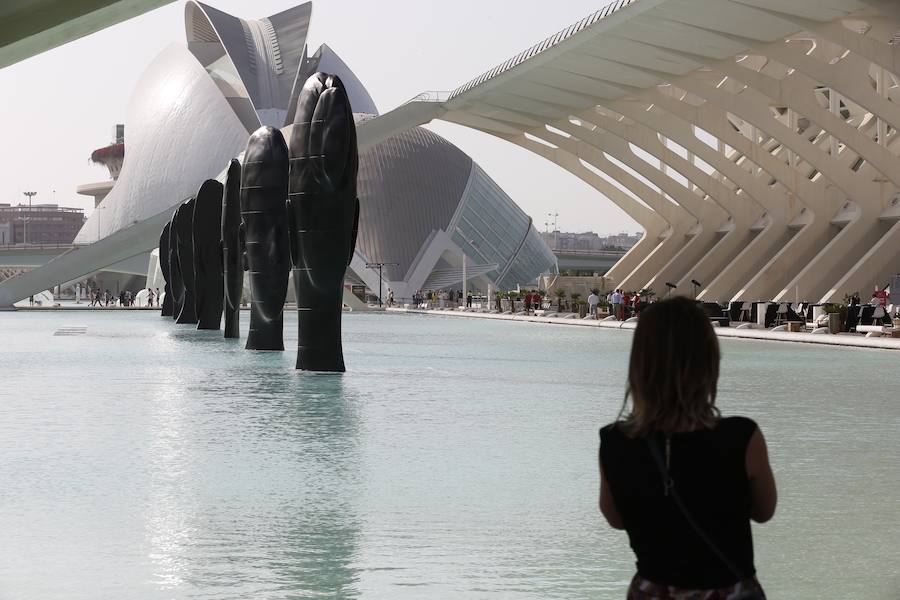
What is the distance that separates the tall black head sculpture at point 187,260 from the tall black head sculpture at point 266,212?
1754 cm

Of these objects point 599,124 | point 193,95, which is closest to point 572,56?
point 599,124

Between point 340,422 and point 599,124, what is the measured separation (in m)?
46.5

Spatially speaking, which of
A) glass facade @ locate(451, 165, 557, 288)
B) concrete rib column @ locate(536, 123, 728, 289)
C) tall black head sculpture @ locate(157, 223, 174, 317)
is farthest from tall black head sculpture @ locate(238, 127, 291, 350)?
glass facade @ locate(451, 165, 557, 288)

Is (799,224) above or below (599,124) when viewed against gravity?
below

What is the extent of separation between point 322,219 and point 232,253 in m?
11.8

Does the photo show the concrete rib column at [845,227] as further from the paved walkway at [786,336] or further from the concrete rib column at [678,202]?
the concrete rib column at [678,202]

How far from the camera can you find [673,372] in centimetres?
295

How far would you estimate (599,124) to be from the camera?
2270 inches

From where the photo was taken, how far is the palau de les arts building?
8762 centimetres

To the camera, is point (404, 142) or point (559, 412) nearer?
point (559, 412)

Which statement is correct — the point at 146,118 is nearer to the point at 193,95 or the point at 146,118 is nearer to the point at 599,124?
the point at 193,95

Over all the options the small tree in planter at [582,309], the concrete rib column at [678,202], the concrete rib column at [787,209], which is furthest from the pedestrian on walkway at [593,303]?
the concrete rib column at [678,202]

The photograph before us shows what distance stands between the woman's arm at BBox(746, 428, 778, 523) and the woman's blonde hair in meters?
0.10

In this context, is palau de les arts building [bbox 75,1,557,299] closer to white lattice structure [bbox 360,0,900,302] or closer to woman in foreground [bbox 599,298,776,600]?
white lattice structure [bbox 360,0,900,302]
